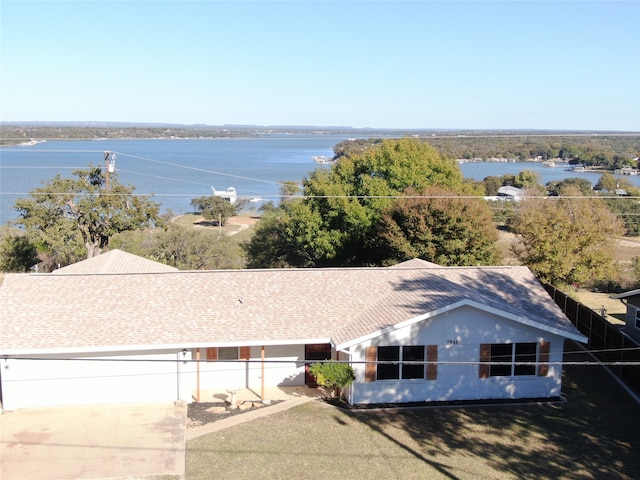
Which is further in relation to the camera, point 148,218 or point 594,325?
point 148,218

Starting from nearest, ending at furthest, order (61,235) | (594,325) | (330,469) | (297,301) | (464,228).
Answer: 1. (330,469)
2. (297,301)
3. (594,325)
4. (464,228)
5. (61,235)

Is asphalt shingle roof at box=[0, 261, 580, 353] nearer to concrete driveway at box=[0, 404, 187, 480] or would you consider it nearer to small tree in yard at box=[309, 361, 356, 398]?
small tree in yard at box=[309, 361, 356, 398]

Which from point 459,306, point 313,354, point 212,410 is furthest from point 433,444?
point 212,410

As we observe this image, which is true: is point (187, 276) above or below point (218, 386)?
above

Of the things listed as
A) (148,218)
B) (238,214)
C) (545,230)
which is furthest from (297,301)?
(238,214)

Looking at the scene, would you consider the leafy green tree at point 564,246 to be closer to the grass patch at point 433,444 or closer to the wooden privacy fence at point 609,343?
the wooden privacy fence at point 609,343

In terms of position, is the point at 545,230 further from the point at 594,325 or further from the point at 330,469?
the point at 330,469

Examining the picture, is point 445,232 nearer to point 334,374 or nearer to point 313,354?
point 313,354
